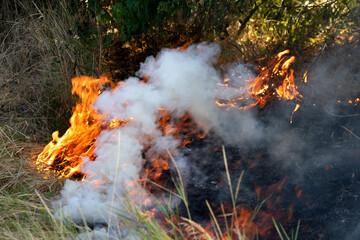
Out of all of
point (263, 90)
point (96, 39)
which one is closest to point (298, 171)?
point (263, 90)

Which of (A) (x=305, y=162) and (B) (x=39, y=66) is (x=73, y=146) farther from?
(A) (x=305, y=162)

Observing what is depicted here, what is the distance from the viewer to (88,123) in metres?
4.38

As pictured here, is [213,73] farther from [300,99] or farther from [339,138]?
[339,138]

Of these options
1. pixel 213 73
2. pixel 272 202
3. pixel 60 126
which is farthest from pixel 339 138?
pixel 60 126

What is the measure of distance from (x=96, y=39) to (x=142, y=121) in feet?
4.58

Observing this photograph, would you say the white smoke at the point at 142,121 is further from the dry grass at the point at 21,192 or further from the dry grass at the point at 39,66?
the dry grass at the point at 39,66

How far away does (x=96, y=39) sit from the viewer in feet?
15.6

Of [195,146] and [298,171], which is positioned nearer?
[298,171]

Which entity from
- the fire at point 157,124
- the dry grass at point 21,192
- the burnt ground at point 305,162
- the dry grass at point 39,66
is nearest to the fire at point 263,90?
the fire at point 157,124

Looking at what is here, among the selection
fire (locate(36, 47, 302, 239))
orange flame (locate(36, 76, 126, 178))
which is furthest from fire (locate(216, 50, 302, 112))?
orange flame (locate(36, 76, 126, 178))

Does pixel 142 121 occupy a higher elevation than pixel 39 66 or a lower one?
lower

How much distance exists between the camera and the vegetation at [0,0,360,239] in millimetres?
4535

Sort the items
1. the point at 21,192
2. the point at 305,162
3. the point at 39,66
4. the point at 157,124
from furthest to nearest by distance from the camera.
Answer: the point at 39,66 < the point at 157,124 < the point at 305,162 < the point at 21,192

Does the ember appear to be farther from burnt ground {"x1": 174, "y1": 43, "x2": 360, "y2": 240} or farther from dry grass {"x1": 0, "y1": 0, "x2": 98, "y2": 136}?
dry grass {"x1": 0, "y1": 0, "x2": 98, "y2": 136}
